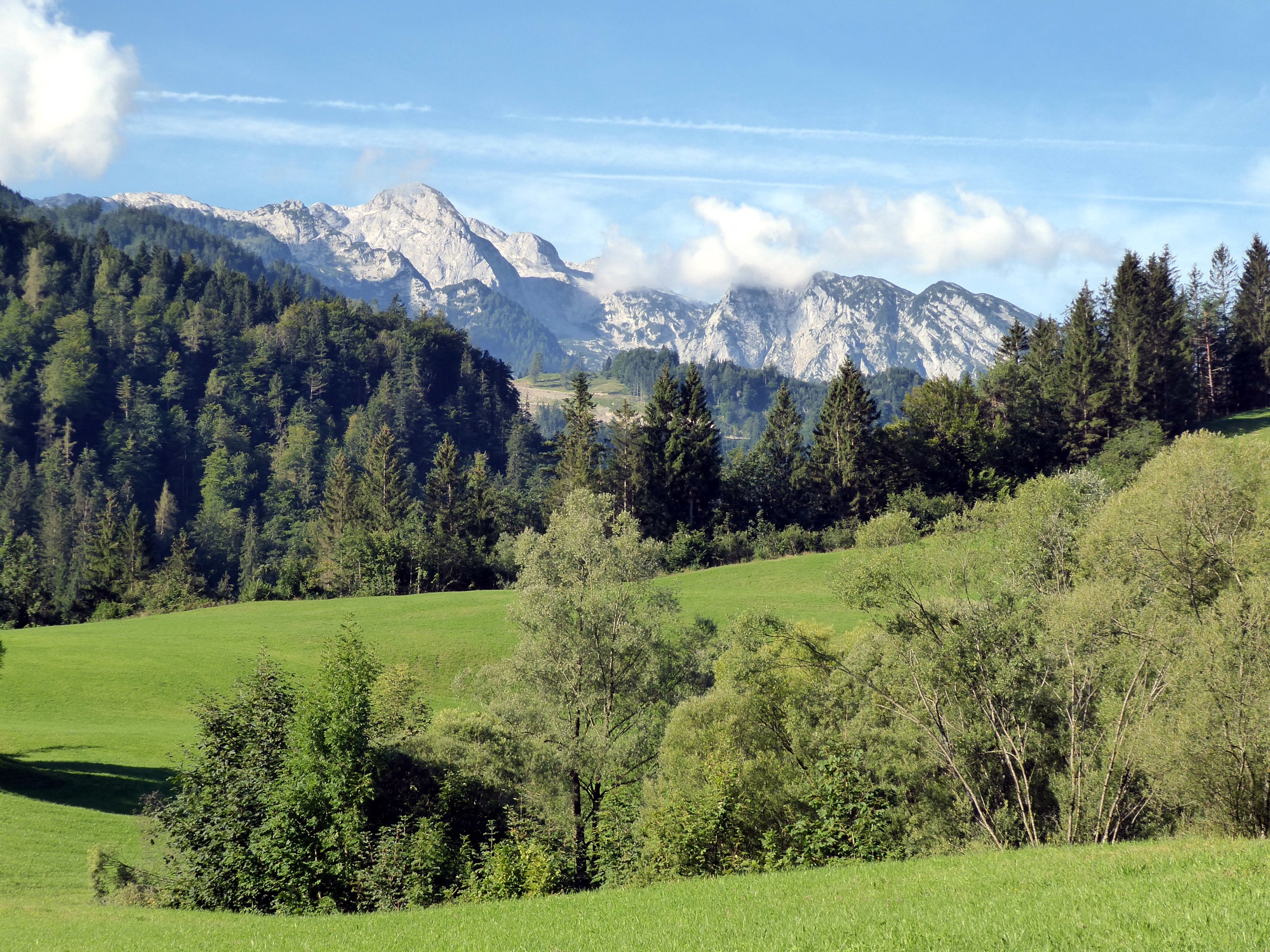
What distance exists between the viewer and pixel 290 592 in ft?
295

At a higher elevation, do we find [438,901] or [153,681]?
[153,681]

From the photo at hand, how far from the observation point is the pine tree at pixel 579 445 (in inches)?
4429

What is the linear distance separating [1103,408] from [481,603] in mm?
78179

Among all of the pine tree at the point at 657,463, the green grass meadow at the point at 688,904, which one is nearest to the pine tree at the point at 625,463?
the pine tree at the point at 657,463

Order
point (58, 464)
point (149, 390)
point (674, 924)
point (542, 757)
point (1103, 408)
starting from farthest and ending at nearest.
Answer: point (149, 390) → point (58, 464) → point (1103, 408) → point (542, 757) → point (674, 924)

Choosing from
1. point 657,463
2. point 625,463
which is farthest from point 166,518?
point 657,463

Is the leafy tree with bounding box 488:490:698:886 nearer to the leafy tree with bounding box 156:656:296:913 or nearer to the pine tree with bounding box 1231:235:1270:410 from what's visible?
the leafy tree with bounding box 156:656:296:913

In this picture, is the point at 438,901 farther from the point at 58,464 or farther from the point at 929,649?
the point at 58,464

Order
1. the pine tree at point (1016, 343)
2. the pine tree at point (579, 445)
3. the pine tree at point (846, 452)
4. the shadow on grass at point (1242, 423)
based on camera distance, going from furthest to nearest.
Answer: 1. the pine tree at point (1016, 343)
2. the pine tree at point (579, 445)
3. the pine tree at point (846, 452)
4. the shadow on grass at point (1242, 423)

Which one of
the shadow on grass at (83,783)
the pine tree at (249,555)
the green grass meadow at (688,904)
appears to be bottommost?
the shadow on grass at (83,783)

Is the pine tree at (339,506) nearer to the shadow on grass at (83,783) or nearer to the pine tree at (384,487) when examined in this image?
the pine tree at (384,487)

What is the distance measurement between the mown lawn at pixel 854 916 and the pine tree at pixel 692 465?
296 feet

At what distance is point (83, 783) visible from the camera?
40.6 m

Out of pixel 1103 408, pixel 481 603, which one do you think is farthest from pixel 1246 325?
pixel 481 603
